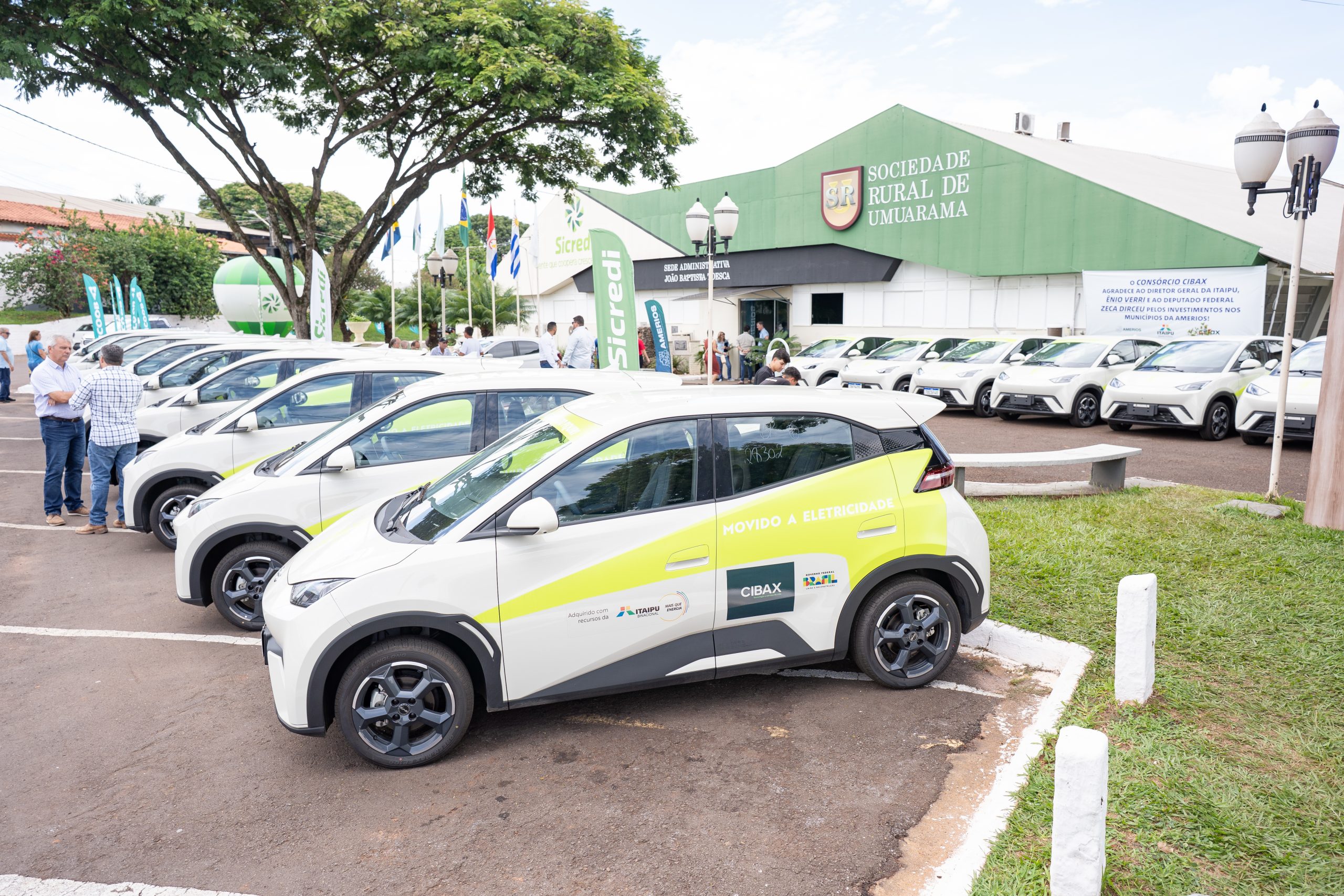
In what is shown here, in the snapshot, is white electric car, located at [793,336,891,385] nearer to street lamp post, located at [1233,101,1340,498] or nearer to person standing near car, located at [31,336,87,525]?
street lamp post, located at [1233,101,1340,498]

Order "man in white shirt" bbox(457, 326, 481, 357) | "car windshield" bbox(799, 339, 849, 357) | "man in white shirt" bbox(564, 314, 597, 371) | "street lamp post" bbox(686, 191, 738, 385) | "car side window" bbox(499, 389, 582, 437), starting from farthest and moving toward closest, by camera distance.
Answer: "car windshield" bbox(799, 339, 849, 357) → "man in white shirt" bbox(457, 326, 481, 357) → "man in white shirt" bbox(564, 314, 597, 371) → "street lamp post" bbox(686, 191, 738, 385) → "car side window" bbox(499, 389, 582, 437)

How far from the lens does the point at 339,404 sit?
311 inches

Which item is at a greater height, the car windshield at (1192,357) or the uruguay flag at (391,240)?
the uruguay flag at (391,240)

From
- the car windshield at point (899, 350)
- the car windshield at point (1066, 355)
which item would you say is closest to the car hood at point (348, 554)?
the car windshield at point (1066, 355)

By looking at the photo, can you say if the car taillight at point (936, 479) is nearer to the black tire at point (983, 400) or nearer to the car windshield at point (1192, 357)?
the car windshield at point (1192, 357)

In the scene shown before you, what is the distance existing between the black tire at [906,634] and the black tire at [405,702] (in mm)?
2085

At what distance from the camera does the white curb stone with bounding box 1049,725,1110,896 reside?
2938mm

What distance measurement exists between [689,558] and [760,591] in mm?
422

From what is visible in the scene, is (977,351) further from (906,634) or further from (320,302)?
(906,634)

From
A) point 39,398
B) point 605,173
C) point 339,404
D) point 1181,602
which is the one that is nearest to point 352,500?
point 339,404

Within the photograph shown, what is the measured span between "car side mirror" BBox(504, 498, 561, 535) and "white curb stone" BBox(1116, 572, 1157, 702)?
2.79m

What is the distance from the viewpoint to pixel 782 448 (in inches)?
185

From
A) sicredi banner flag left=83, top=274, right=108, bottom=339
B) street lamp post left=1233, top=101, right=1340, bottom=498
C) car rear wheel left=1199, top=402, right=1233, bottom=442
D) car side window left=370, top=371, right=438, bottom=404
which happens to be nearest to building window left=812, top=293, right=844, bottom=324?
car rear wheel left=1199, top=402, right=1233, bottom=442

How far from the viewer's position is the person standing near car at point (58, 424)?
8.87m
